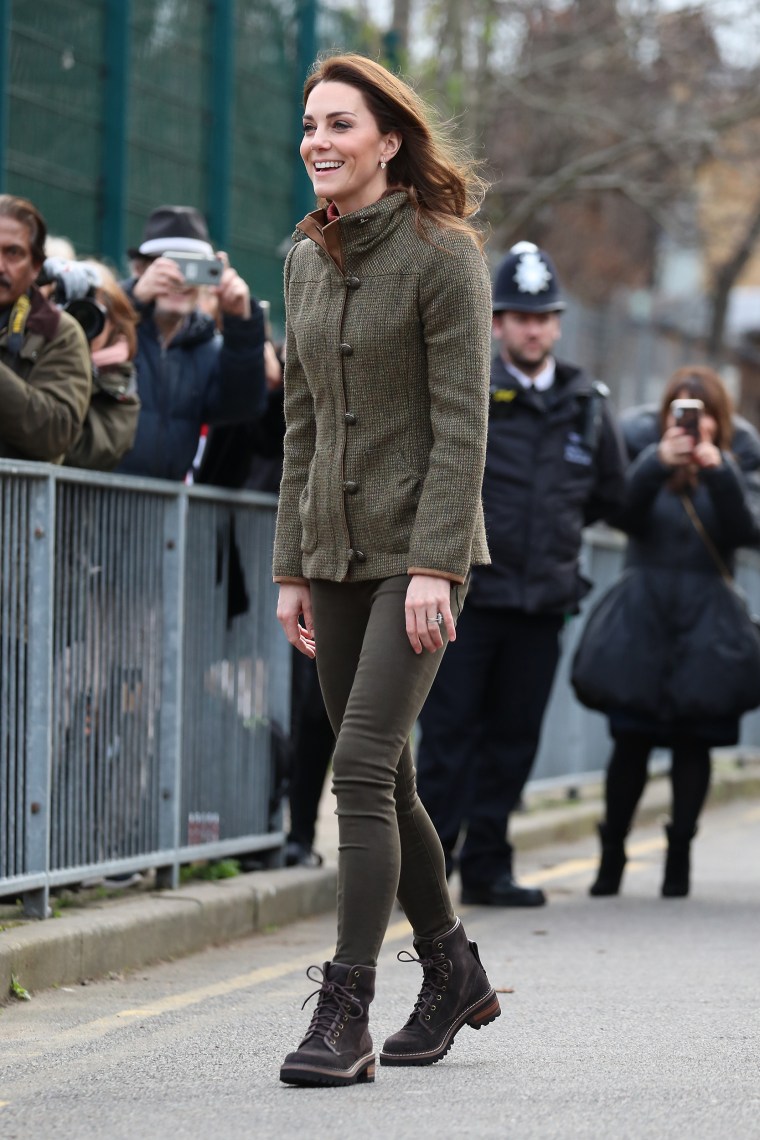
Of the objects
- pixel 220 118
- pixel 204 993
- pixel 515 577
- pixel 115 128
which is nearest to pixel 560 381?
pixel 515 577

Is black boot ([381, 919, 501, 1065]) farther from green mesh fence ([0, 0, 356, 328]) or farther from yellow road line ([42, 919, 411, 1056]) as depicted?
green mesh fence ([0, 0, 356, 328])

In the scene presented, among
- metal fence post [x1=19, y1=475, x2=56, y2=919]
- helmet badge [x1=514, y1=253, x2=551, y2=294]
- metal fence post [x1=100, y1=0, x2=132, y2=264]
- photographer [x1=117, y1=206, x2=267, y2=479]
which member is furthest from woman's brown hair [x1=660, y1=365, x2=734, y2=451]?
metal fence post [x1=100, y1=0, x2=132, y2=264]

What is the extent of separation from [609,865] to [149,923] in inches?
94.4

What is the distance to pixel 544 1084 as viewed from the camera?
4570 mm

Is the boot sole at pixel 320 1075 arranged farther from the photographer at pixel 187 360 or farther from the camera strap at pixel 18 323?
the photographer at pixel 187 360

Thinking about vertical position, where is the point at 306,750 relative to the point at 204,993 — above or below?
above

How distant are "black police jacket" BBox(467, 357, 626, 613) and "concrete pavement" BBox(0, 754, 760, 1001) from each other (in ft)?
3.89

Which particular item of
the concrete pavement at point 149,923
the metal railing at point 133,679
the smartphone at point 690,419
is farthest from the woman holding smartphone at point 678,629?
the metal railing at point 133,679

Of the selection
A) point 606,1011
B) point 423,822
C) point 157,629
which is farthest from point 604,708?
point 423,822

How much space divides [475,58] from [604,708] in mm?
12550

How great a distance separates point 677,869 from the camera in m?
8.26

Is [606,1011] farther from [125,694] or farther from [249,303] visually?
[249,303]

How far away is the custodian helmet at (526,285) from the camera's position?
779 cm

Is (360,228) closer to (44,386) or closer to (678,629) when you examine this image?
(44,386)
